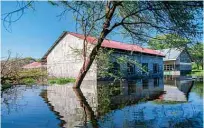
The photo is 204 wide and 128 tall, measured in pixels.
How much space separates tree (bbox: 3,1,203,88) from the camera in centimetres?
735

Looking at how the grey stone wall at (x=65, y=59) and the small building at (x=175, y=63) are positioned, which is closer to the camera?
the grey stone wall at (x=65, y=59)

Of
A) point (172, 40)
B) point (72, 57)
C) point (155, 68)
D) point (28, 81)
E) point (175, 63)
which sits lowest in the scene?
point (28, 81)

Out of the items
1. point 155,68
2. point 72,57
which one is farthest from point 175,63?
point 72,57

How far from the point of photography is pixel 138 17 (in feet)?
35.0

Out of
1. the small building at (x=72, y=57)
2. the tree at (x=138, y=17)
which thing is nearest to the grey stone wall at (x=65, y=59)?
the small building at (x=72, y=57)

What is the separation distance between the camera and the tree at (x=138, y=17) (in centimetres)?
735

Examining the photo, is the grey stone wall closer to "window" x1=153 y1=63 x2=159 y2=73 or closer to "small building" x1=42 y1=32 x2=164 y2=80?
"small building" x1=42 y1=32 x2=164 y2=80

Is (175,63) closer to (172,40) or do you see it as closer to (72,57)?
(72,57)

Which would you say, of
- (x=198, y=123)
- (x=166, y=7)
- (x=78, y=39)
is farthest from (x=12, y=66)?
(x=78, y=39)

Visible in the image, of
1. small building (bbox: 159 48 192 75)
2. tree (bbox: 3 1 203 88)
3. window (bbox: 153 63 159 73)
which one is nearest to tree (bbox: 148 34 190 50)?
tree (bbox: 3 1 203 88)

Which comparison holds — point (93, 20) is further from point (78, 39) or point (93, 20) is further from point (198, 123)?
point (78, 39)

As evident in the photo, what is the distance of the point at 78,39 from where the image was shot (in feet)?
87.7

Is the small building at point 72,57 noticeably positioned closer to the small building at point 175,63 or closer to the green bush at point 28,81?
the green bush at point 28,81

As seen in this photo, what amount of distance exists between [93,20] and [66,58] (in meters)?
16.5
